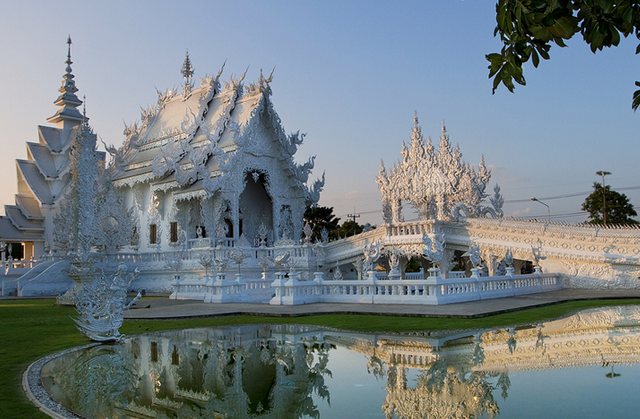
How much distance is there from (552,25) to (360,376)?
13.7 feet

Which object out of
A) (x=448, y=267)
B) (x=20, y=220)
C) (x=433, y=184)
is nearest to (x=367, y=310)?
(x=448, y=267)

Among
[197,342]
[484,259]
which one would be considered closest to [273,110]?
[484,259]

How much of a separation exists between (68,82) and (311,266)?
945 inches

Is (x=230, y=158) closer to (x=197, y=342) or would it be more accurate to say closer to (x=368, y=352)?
(x=197, y=342)

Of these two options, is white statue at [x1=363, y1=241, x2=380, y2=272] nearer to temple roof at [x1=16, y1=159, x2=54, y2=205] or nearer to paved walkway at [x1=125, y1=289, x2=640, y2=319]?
paved walkway at [x1=125, y1=289, x2=640, y2=319]

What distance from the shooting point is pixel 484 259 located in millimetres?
19453

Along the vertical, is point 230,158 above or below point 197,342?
above

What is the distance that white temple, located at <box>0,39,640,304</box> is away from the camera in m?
16.6

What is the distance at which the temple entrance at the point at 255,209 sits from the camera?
2458 centimetres

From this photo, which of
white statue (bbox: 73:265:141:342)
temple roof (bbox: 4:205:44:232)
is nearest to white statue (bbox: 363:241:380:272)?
white statue (bbox: 73:265:141:342)

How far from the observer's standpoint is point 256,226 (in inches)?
984

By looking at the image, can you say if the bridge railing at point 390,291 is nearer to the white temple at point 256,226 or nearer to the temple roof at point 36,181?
the white temple at point 256,226

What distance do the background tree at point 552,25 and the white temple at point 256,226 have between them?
11.6 m

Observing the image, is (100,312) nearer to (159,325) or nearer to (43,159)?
(159,325)
